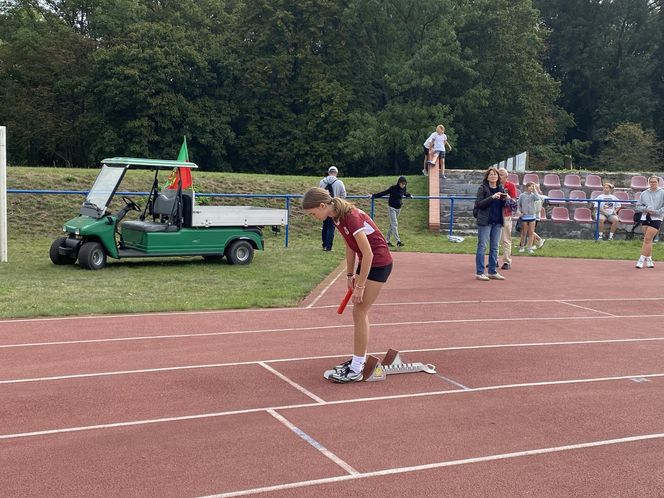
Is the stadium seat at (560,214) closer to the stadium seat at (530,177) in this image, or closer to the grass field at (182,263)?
the stadium seat at (530,177)

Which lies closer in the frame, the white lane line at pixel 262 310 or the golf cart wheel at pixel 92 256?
the white lane line at pixel 262 310

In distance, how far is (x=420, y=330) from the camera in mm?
10039

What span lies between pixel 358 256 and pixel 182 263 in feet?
30.6

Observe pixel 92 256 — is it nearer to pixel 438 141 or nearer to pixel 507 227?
pixel 507 227

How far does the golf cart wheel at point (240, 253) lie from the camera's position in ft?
51.3

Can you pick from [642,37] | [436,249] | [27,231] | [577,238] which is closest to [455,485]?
[436,249]

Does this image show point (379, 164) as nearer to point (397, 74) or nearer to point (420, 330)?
point (397, 74)

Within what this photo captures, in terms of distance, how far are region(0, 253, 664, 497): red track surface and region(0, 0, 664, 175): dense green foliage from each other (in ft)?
114

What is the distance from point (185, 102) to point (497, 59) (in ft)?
65.1

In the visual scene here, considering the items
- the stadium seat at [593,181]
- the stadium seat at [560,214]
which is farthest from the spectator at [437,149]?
the stadium seat at [593,181]

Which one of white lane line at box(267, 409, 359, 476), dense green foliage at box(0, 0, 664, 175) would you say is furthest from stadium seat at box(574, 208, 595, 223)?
white lane line at box(267, 409, 359, 476)

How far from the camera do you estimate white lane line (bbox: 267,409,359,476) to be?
521cm

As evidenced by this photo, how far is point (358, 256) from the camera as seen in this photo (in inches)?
281

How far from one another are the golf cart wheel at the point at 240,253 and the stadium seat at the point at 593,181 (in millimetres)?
15802
